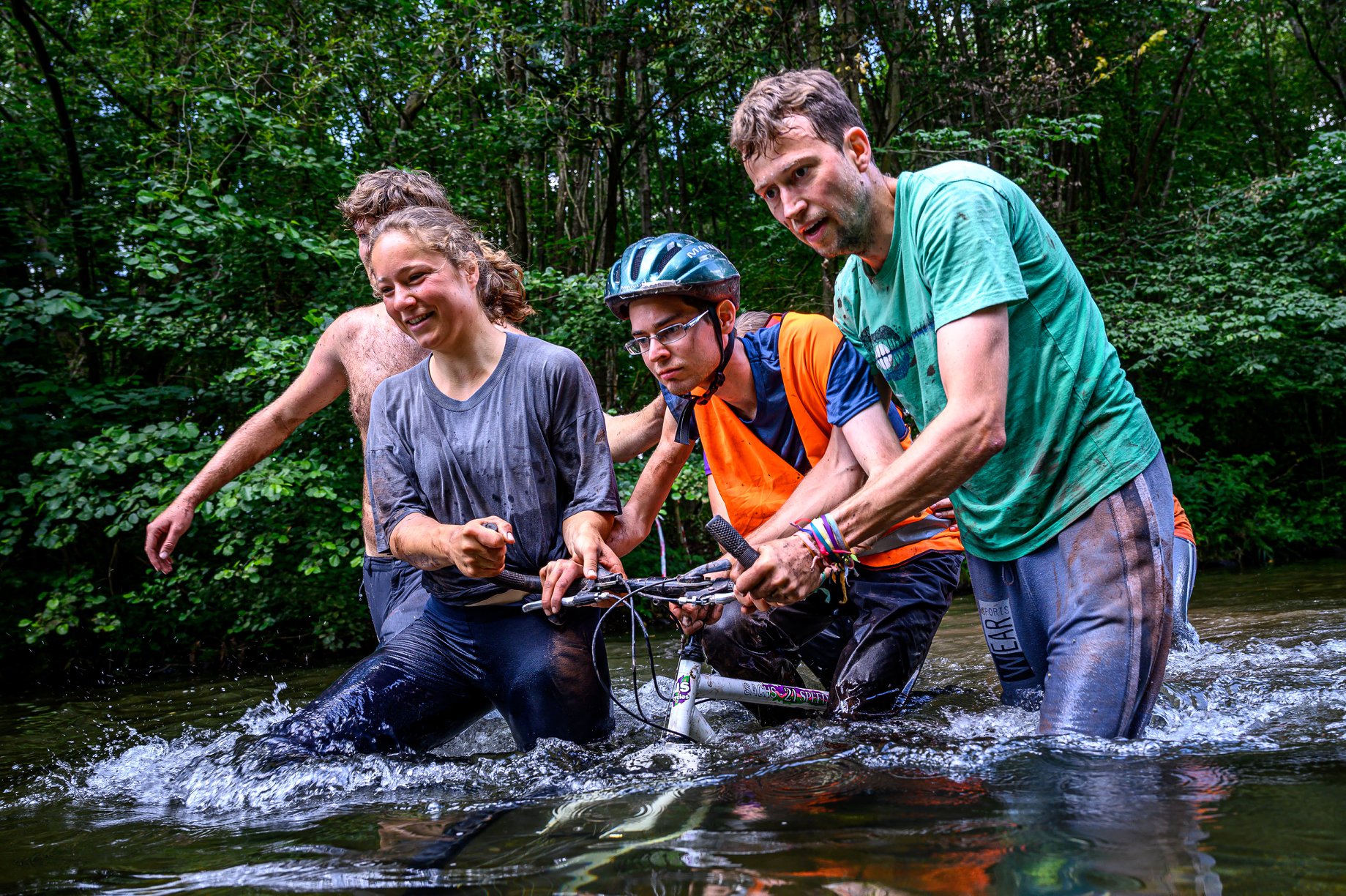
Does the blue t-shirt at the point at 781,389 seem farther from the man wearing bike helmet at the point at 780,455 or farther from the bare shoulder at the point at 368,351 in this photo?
the bare shoulder at the point at 368,351

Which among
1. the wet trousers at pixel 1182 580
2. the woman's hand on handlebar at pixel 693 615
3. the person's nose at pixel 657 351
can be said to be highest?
the person's nose at pixel 657 351

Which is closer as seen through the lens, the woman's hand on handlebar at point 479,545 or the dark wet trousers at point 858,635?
the woman's hand on handlebar at point 479,545

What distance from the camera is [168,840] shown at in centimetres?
285

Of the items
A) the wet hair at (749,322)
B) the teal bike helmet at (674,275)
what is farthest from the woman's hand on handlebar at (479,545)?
the wet hair at (749,322)

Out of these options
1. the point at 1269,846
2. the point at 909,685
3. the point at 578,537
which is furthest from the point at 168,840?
the point at 1269,846

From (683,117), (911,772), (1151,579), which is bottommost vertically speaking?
(911,772)

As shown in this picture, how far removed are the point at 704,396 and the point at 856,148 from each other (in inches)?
42.1

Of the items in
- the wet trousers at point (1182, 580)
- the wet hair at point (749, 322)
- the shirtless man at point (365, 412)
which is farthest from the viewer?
the wet trousers at point (1182, 580)

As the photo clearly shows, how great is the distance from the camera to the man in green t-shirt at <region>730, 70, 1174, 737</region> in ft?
8.75

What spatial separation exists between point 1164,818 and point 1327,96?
23536 millimetres

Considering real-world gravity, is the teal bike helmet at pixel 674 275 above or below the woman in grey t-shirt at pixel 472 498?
above

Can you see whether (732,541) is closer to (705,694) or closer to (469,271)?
(705,694)

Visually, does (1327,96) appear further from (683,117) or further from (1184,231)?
(683,117)

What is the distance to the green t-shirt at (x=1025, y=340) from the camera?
106 inches
